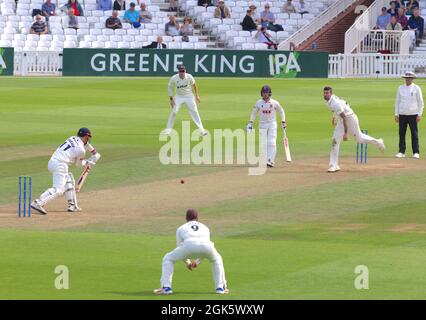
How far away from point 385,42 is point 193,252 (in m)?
41.9

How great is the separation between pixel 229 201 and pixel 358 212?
2.47 m

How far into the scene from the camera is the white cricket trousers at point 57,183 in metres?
21.0

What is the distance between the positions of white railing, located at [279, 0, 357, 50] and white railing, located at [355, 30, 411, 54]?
2.21m

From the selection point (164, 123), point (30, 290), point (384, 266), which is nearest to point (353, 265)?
point (384, 266)

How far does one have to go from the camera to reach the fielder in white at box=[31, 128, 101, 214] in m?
21.0

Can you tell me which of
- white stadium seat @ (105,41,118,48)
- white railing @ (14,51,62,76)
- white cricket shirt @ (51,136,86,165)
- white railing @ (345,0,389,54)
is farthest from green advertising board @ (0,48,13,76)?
white cricket shirt @ (51,136,86,165)

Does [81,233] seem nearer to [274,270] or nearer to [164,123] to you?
[274,270]

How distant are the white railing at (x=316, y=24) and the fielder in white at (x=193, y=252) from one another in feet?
132

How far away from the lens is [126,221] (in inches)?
807

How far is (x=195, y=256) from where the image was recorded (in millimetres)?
14547

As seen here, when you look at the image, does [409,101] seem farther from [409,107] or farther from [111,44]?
[111,44]

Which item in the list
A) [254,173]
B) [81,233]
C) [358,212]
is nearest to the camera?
[81,233]

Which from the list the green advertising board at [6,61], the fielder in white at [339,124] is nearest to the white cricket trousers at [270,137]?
the fielder in white at [339,124]

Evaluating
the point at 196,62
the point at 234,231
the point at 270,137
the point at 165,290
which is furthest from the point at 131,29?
the point at 165,290
